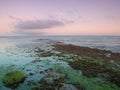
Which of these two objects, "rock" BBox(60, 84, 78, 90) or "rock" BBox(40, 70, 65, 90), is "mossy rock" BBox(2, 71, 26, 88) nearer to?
"rock" BBox(40, 70, 65, 90)

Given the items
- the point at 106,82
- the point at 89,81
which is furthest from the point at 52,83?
the point at 106,82

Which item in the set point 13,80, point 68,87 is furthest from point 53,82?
point 13,80

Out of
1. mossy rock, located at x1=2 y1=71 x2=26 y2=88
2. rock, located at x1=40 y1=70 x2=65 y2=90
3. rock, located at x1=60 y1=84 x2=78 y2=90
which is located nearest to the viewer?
rock, located at x1=60 y1=84 x2=78 y2=90

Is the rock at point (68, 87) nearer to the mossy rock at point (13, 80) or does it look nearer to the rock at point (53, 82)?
the rock at point (53, 82)

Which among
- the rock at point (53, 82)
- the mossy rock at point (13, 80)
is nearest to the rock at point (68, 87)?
the rock at point (53, 82)

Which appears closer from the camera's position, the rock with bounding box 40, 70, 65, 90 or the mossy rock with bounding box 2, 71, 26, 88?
the rock with bounding box 40, 70, 65, 90

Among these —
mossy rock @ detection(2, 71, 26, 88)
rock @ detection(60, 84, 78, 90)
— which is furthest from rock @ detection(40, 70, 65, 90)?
mossy rock @ detection(2, 71, 26, 88)

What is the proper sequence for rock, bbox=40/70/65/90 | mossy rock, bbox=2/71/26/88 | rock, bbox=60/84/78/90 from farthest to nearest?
1. mossy rock, bbox=2/71/26/88
2. rock, bbox=40/70/65/90
3. rock, bbox=60/84/78/90

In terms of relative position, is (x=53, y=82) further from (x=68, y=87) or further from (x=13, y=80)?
(x=13, y=80)

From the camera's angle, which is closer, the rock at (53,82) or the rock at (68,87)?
the rock at (68,87)

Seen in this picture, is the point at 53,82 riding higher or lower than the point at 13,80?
lower

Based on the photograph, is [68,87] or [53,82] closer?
[68,87]

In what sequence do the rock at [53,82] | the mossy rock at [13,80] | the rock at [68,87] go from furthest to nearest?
the mossy rock at [13,80] → the rock at [53,82] → the rock at [68,87]

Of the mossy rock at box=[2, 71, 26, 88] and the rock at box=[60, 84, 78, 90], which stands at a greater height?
the mossy rock at box=[2, 71, 26, 88]
